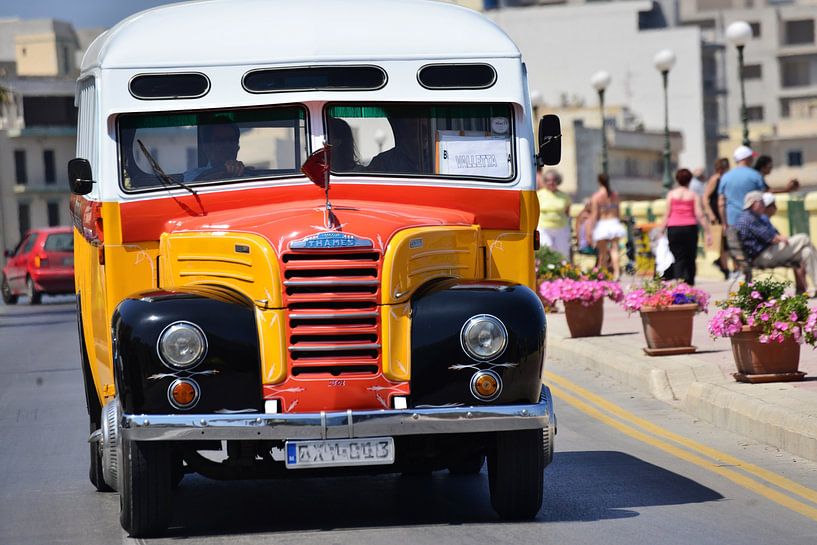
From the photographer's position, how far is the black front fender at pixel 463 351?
8.16 metres

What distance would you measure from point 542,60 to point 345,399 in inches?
4127

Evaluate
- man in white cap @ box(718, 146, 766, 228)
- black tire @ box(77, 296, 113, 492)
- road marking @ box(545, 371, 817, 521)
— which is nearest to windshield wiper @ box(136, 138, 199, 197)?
black tire @ box(77, 296, 113, 492)

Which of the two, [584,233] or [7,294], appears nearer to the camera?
[584,233]

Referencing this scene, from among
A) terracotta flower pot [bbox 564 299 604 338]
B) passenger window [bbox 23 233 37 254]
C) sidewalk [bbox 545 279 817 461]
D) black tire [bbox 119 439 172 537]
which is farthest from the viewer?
passenger window [bbox 23 233 37 254]

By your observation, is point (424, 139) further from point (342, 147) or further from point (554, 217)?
point (554, 217)

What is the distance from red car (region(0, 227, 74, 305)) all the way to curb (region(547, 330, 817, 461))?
2281 centimetres

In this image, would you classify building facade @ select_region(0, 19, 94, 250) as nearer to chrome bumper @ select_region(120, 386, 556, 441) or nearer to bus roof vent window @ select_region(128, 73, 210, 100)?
bus roof vent window @ select_region(128, 73, 210, 100)

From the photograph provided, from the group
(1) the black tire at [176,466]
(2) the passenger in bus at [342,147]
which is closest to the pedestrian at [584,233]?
(2) the passenger in bus at [342,147]

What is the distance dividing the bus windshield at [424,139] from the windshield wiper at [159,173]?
808 mm

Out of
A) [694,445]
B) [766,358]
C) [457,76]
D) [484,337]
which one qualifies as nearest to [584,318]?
[766,358]

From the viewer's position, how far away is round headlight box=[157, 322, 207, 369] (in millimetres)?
7953

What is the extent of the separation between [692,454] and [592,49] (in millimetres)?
101774

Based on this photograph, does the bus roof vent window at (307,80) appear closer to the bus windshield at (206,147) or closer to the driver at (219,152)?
the bus windshield at (206,147)

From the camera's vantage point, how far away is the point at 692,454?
439 inches
